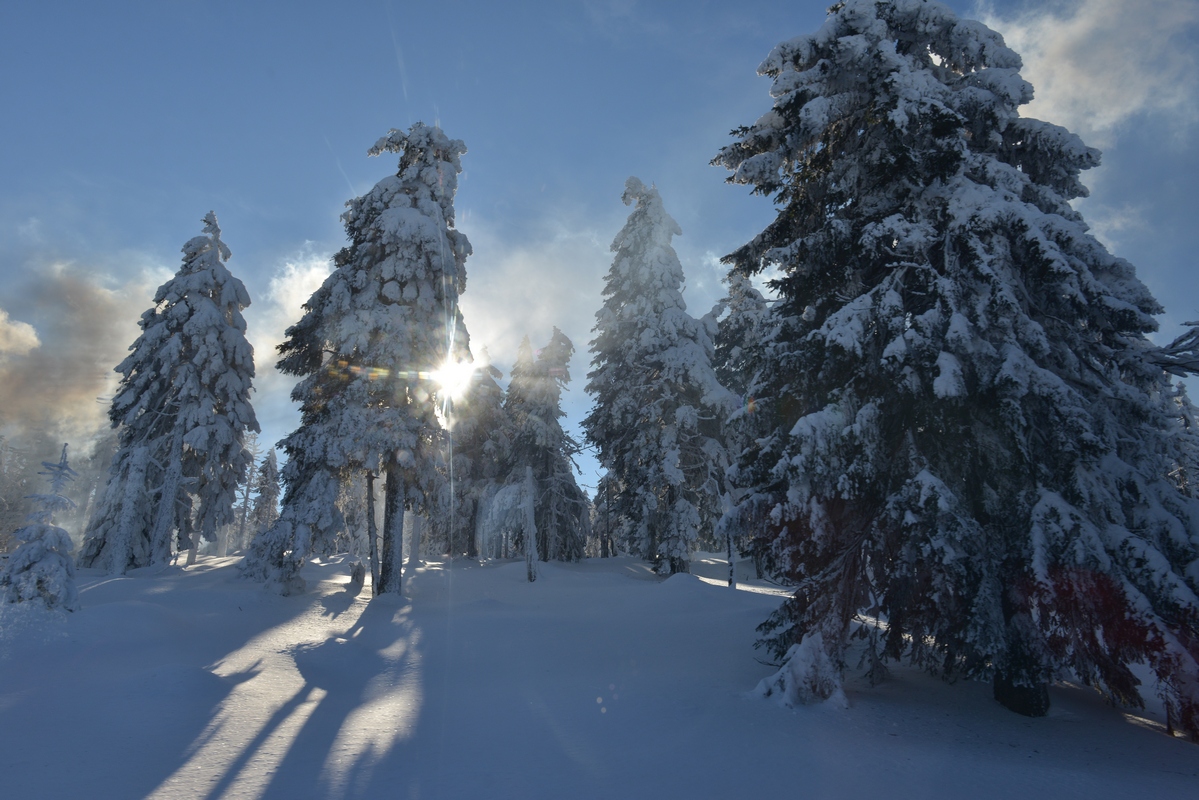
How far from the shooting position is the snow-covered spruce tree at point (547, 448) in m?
27.3

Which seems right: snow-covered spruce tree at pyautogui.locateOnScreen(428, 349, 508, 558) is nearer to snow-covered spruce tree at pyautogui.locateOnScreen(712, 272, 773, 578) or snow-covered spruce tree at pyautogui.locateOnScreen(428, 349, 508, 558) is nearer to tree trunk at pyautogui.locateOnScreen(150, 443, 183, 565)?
snow-covered spruce tree at pyautogui.locateOnScreen(712, 272, 773, 578)

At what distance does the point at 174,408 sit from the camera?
23.7 meters

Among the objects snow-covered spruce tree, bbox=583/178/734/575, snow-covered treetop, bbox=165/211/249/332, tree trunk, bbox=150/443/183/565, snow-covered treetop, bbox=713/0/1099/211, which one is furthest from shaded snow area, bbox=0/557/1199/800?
snow-covered treetop, bbox=165/211/249/332

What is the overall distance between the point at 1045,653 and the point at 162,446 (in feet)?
95.9

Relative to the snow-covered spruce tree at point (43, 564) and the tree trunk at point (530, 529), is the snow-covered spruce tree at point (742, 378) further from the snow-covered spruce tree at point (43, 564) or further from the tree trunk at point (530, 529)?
the snow-covered spruce tree at point (43, 564)

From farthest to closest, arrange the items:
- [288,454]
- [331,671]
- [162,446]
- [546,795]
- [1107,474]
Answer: [162,446], [288,454], [331,671], [1107,474], [546,795]

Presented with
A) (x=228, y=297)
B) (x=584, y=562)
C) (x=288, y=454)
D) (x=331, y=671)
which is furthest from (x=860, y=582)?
(x=228, y=297)

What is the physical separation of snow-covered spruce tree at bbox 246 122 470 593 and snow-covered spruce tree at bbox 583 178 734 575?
8202mm

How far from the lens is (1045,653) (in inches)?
251

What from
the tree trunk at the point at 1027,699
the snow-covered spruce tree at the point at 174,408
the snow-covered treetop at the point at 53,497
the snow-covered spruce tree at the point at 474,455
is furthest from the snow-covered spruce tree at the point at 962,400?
the snow-covered spruce tree at the point at 174,408

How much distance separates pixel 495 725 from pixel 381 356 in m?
12.7

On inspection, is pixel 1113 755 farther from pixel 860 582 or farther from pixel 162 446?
pixel 162 446

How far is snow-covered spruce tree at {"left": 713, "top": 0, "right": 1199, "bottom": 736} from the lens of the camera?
20.8 ft

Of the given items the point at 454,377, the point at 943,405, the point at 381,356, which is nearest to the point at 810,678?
the point at 943,405
